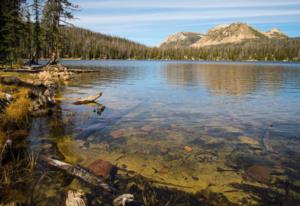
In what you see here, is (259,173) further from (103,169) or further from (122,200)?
(103,169)

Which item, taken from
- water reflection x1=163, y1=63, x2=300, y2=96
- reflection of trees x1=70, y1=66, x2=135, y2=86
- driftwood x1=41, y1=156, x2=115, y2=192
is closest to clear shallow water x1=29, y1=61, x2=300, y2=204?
driftwood x1=41, y1=156, x2=115, y2=192

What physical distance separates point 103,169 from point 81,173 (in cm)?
78

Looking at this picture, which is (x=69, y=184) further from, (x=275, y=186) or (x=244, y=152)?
(x=244, y=152)

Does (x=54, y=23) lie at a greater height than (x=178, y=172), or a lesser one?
greater

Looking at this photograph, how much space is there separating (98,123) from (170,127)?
418cm

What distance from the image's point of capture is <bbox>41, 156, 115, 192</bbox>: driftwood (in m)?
7.18

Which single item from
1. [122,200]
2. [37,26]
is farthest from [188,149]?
[37,26]

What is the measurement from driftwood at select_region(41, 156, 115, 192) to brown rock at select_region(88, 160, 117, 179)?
0.32m

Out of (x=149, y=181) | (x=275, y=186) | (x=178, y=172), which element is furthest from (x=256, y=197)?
(x=149, y=181)

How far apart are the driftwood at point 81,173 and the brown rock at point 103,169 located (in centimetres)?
32

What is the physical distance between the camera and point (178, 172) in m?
8.41

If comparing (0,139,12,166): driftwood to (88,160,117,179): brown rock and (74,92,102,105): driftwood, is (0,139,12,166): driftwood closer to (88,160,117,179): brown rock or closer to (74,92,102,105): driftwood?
(88,160,117,179): brown rock

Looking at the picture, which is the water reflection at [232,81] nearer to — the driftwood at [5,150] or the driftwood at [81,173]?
the driftwood at [81,173]

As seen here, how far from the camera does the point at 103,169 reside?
817 cm
